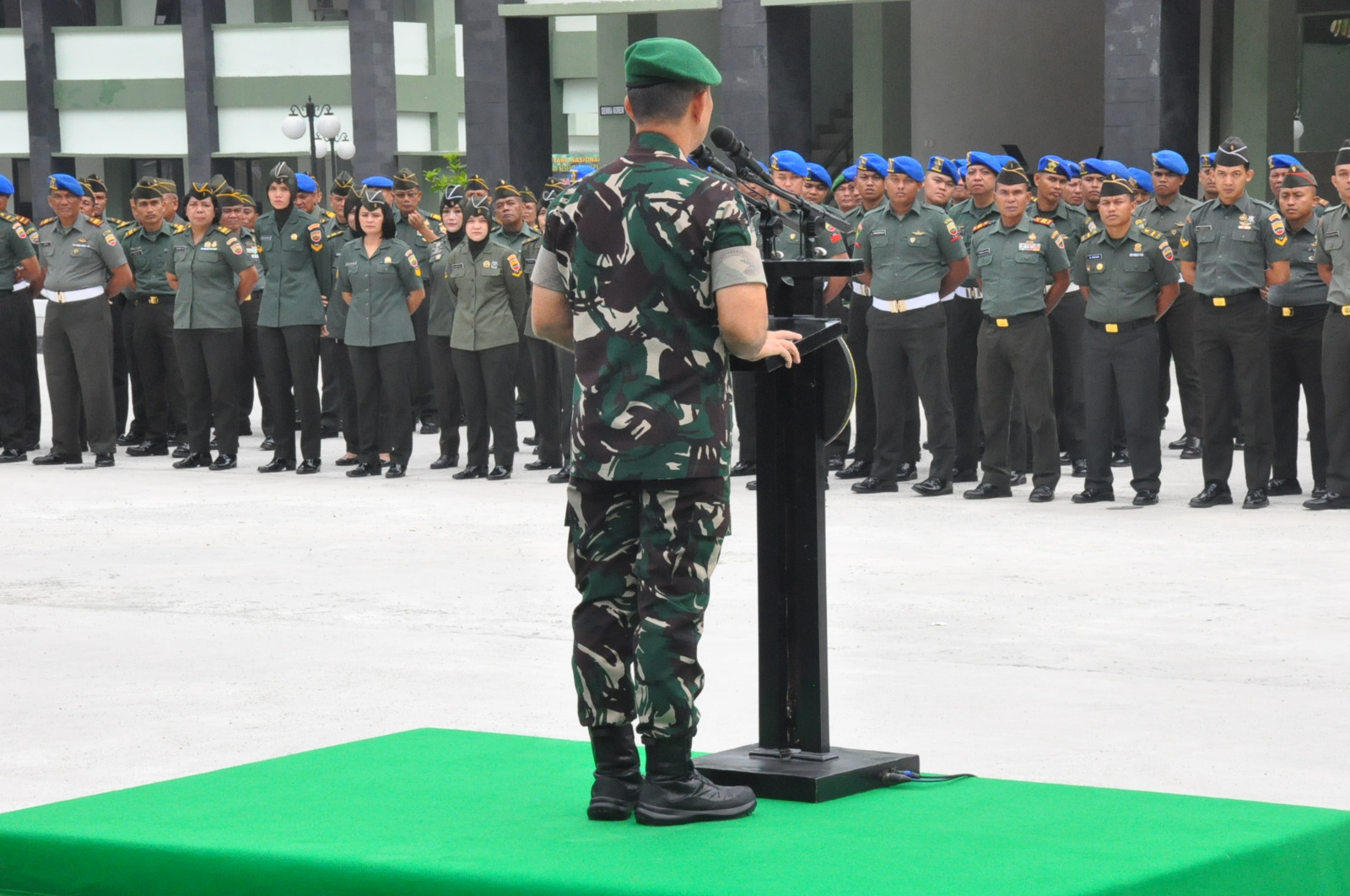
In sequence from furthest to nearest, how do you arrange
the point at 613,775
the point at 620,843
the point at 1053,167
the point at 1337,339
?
the point at 1053,167 → the point at 1337,339 → the point at 613,775 → the point at 620,843

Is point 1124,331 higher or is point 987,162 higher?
point 987,162

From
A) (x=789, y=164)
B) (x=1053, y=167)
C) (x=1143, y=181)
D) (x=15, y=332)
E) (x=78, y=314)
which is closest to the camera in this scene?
(x=789, y=164)

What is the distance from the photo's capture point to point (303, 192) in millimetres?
14680

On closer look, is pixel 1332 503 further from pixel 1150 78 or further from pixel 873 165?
pixel 1150 78

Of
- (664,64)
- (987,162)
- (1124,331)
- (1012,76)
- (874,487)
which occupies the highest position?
(1012,76)

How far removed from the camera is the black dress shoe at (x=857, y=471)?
12.7 m

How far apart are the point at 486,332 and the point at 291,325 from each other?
1549 mm

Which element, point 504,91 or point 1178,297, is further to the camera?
point 504,91

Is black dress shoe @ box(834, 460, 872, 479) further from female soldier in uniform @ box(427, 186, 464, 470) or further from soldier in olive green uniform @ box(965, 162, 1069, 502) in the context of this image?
female soldier in uniform @ box(427, 186, 464, 470)

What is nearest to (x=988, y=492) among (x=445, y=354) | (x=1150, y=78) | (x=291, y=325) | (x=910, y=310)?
(x=910, y=310)

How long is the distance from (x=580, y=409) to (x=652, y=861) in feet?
3.12

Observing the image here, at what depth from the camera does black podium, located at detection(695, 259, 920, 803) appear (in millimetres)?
4500

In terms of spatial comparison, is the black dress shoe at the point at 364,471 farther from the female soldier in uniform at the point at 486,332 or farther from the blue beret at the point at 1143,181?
the blue beret at the point at 1143,181

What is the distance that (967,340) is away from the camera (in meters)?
12.6
